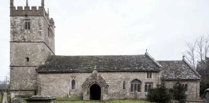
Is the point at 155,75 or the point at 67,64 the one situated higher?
the point at 67,64

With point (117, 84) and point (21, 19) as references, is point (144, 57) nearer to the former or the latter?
point (117, 84)

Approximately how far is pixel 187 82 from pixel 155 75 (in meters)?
6.71

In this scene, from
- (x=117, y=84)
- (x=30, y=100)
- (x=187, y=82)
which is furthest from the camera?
(x=187, y=82)

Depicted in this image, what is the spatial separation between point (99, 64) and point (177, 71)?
14620 mm

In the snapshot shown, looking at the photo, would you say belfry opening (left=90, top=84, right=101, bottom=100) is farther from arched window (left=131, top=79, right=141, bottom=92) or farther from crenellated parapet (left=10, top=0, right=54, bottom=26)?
crenellated parapet (left=10, top=0, right=54, bottom=26)

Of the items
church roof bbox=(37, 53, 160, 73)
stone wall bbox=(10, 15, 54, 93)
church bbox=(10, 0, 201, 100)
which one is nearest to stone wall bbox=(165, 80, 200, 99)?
church bbox=(10, 0, 201, 100)

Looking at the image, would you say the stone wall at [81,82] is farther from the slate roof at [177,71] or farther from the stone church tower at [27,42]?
the slate roof at [177,71]

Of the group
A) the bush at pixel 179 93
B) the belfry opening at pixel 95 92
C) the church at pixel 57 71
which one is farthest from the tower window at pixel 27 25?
the bush at pixel 179 93

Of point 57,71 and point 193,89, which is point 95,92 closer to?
point 57,71

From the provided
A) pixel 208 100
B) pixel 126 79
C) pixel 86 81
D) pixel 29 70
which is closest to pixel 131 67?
pixel 126 79

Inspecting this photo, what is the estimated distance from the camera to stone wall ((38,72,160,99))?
25.5 m

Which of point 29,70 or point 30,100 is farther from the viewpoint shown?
point 29,70

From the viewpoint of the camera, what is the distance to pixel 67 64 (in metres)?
26.8

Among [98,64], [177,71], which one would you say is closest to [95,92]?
[98,64]
